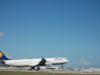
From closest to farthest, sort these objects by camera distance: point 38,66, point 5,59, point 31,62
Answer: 1. point 38,66
2. point 31,62
3. point 5,59

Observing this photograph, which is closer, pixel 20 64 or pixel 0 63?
pixel 20 64

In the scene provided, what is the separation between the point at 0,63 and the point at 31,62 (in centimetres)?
1758

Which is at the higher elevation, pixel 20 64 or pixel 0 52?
pixel 0 52

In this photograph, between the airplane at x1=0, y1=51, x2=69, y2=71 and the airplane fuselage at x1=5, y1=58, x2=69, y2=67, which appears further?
the airplane fuselage at x1=5, y1=58, x2=69, y2=67

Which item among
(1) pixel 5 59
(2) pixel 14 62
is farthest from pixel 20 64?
(1) pixel 5 59

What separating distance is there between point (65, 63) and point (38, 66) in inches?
605

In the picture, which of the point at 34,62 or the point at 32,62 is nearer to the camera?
the point at 34,62

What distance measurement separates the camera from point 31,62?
9531 centimetres

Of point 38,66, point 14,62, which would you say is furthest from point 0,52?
point 38,66

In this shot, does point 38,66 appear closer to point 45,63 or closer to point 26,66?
point 45,63

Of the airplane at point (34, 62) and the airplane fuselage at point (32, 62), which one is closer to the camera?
the airplane at point (34, 62)

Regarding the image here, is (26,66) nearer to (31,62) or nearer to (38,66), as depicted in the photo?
(31,62)

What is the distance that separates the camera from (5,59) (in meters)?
102

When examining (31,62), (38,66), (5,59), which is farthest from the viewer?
(5,59)
